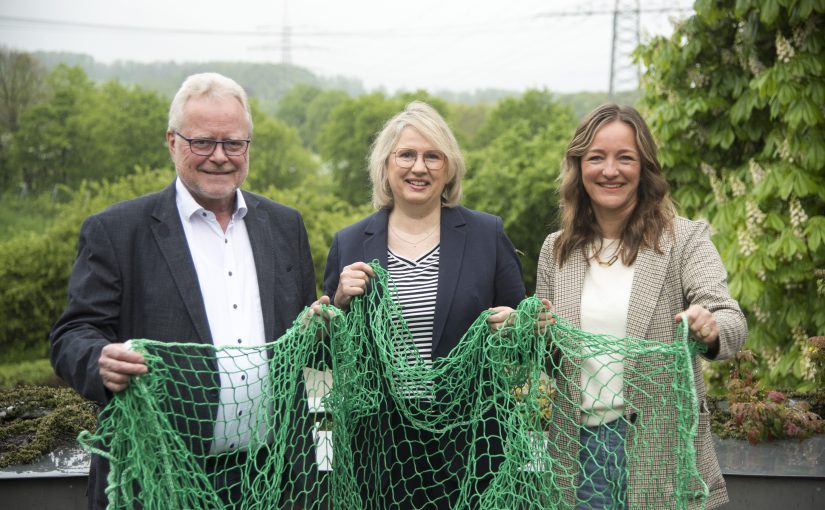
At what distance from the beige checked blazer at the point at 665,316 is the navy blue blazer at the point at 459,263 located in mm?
311

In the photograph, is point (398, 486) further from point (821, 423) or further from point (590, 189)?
point (821, 423)

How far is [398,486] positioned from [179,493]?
84cm

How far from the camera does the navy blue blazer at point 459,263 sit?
291 centimetres

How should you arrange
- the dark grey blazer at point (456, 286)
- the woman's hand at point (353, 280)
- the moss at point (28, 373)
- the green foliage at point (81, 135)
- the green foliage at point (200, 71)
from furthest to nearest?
the green foliage at point (200, 71) < the green foliage at point (81, 135) < the moss at point (28, 373) < the dark grey blazer at point (456, 286) < the woman's hand at point (353, 280)

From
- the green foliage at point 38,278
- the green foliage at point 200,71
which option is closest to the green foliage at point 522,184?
the green foliage at point 38,278

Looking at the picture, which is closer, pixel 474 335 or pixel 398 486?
pixel 474 335

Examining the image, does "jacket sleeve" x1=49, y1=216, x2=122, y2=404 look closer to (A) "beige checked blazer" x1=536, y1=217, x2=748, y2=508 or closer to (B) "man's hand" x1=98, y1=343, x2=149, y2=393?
(B) "man's hand" x1=98, y1=343, x2=149, y2=393

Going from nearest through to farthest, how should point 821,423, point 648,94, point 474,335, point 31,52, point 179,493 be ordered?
point 179,493 < point 474,335 < point 821,423 < point 648,94 < point 31,52

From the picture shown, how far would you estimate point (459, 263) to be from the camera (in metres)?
2.97

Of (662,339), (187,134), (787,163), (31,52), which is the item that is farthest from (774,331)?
(31,52)

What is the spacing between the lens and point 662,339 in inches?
103

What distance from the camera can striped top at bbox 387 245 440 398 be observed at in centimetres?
292

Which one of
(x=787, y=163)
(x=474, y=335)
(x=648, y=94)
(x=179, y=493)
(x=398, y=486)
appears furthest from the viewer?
(x=648, y=94)

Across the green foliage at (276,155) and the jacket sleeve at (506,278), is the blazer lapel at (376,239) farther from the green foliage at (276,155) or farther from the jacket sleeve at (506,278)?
the green foliage at (276,155)
